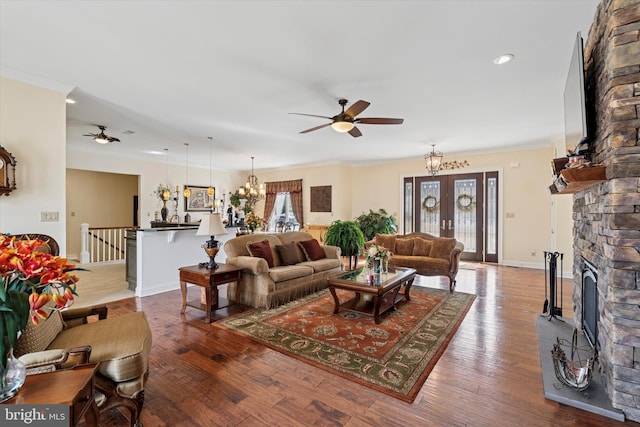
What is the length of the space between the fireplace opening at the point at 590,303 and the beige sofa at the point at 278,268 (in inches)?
124

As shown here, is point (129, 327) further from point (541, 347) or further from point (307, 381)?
point (541, 347)

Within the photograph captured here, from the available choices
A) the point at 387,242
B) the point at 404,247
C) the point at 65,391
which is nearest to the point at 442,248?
the point at 404,247

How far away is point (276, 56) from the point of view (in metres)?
2.84

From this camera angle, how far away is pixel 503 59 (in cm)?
289

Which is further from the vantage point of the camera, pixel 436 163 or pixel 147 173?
pixel 147 173

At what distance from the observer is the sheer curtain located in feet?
31.7

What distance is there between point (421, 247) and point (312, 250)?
2114 mm

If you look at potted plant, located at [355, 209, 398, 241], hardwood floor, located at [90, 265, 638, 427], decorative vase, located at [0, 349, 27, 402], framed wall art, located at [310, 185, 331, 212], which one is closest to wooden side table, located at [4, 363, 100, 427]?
decorative vase, located at [0, 349, 27, 402]

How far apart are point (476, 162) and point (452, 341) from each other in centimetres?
559

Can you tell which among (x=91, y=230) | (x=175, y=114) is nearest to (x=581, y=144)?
(x=175, y=114)

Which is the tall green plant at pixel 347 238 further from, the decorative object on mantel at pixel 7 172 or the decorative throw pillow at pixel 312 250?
the decorative object on mantel at pixel 7 172

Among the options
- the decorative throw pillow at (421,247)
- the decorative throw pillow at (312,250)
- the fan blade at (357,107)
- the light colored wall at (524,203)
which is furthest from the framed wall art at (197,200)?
the fan blade at (357,107)

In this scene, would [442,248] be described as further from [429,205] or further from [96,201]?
[96,201]

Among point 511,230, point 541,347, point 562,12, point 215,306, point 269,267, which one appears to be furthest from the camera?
point 511,230
